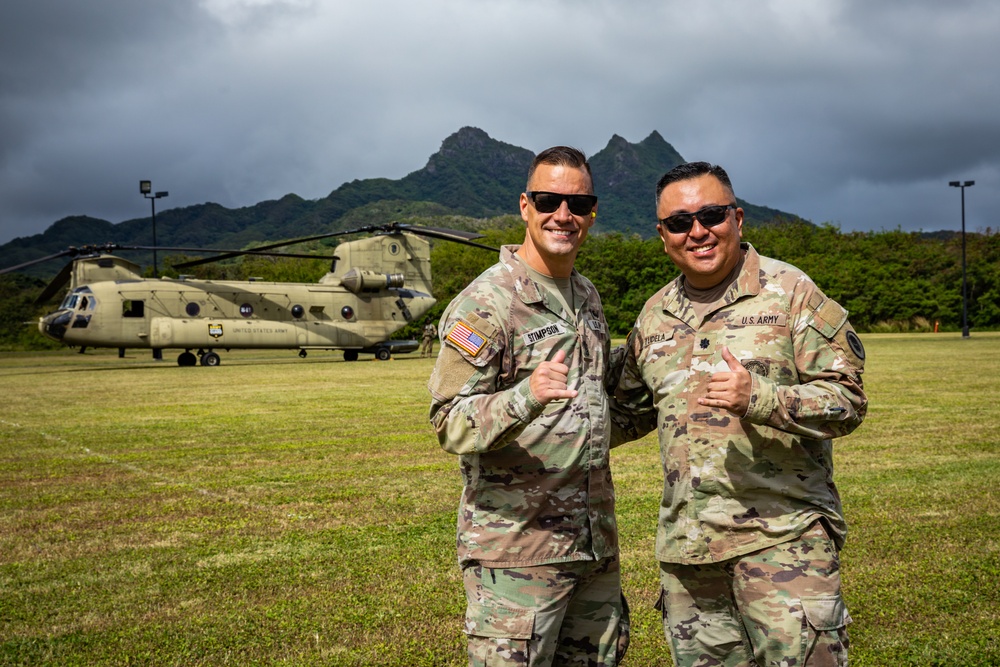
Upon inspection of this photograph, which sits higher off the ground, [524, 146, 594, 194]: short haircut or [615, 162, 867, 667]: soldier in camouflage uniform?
[524, 146, 594, 194]: short haircut

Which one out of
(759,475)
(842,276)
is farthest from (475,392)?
(842,276)

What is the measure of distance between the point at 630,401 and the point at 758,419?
2.37 ft

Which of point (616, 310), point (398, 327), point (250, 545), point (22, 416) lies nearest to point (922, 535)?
point (250, 545)

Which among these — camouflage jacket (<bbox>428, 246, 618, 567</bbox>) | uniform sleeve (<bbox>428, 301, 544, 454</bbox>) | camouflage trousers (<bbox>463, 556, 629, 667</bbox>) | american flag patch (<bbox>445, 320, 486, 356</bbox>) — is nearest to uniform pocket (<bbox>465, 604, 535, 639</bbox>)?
camouflage trousers (<bbox>463, 556, 629, 667</bbox>)

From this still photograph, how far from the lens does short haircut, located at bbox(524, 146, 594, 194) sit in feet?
9.14

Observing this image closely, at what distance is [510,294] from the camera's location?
267cm

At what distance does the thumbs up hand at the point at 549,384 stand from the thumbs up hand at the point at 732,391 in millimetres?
431

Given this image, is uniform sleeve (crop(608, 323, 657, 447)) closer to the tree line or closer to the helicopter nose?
the helicopter nose

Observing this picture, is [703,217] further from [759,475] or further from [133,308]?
[133,308]

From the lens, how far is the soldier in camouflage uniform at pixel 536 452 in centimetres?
250

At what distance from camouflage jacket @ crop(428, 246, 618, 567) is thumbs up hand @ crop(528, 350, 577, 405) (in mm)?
159

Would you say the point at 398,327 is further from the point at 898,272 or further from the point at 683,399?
the point at 898,272

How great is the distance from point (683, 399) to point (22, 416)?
14.9 m

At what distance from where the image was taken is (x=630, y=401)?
3.08m
